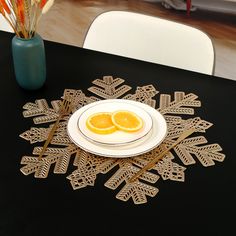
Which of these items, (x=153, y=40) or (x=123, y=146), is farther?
(x=153, y=40)

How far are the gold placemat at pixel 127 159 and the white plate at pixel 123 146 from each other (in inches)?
0.6

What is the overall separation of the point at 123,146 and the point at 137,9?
3.38 m

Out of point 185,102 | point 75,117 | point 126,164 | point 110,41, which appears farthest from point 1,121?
point 110,41

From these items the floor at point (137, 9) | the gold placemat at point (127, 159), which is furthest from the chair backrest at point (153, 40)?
the floor at point (137, 9)

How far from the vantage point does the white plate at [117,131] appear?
877 millimetres

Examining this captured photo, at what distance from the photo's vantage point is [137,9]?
405 cm

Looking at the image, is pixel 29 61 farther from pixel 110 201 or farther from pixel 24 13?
pixel 110 201

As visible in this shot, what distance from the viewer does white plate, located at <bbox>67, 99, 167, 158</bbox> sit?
85cm

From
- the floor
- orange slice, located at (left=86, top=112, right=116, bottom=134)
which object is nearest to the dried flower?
orange slice, located at (left=86, top=112, right=116, bottom=134)

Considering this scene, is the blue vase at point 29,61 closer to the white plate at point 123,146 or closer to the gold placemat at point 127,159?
the gold placemat at point 127,159

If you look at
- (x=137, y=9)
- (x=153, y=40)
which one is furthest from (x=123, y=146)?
(x=137, y=9)

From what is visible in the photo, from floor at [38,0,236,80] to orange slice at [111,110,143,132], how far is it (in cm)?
209

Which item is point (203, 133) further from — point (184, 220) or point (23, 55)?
point (23, 55)

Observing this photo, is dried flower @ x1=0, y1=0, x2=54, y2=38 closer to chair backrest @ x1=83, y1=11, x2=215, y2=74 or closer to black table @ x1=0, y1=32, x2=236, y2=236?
black table @ x1=0, y1=32, x2=236, y2=236
